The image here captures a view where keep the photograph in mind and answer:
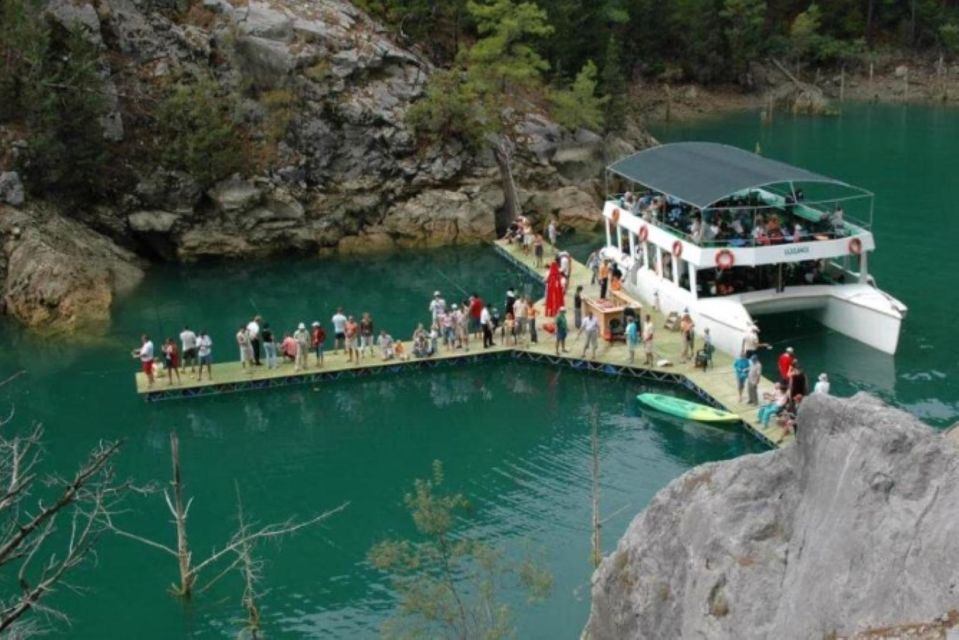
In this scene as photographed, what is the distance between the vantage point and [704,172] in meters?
40.0

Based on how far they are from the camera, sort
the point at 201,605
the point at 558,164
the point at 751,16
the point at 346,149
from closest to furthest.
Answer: the point at 201,605
the point at 346,149
the point at 558,164
the point at 751,16

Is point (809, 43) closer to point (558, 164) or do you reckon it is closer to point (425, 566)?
point (558, 164)

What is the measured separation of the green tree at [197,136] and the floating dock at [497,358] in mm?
13739

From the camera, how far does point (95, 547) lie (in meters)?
27.0

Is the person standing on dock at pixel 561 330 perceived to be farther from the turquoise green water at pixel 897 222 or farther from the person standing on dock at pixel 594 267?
the turquoise green water at pixel 897 222

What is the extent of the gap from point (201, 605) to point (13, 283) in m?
21.8

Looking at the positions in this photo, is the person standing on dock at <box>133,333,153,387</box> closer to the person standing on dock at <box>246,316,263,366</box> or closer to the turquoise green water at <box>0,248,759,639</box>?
the turquoise green water at <box>0,248,759,639</box>

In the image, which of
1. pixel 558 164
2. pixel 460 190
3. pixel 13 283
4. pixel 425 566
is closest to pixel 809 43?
pixel 558 164

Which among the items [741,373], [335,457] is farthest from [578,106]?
[335,457]

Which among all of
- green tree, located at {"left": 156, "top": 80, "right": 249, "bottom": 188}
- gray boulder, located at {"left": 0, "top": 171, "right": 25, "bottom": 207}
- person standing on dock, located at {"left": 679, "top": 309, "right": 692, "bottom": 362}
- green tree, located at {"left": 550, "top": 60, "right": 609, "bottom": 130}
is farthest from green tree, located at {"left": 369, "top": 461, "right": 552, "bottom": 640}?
green tree, located at {"left": 550, "top": 60, "right": 609, "bottom": 130}

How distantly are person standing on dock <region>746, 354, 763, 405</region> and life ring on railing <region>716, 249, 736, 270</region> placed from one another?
5184 millimetres

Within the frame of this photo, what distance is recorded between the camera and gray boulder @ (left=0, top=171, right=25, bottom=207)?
44.1m

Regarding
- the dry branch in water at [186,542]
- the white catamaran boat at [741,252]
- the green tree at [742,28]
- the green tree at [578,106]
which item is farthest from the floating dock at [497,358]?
the green tree at [742,28]

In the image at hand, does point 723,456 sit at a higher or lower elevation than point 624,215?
lower
